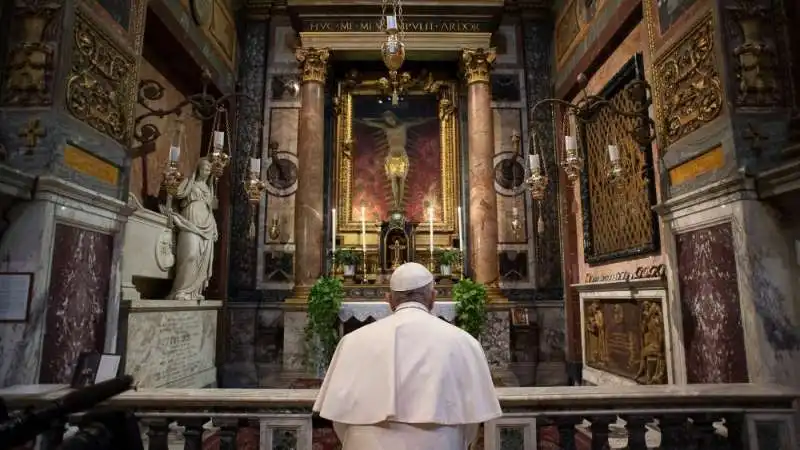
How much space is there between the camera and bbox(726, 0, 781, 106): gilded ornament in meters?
4.20

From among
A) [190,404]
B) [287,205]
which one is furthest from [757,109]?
[287,205]

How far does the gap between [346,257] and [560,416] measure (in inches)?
240

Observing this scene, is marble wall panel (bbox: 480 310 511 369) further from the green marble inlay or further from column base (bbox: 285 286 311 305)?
the green marble inlay

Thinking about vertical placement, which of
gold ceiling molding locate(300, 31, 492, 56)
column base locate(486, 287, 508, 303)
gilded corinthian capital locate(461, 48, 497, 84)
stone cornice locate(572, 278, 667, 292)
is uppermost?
gold ceiling molding locate(300, 31, 492, 56)

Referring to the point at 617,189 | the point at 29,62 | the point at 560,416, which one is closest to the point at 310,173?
the point at 29,62

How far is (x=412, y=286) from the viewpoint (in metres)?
2.29

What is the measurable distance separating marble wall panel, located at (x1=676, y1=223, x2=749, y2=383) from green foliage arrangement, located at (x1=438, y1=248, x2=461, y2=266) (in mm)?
4072

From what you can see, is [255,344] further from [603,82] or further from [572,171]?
[603,82]

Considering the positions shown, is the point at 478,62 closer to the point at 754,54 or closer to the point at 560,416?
the point at 754,54

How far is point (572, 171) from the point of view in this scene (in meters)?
5.43

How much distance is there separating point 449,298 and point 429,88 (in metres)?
4.20

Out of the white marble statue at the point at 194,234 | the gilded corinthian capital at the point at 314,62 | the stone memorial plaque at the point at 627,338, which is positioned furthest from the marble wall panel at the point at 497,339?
the gilded corinthian capital at the point at 314,62

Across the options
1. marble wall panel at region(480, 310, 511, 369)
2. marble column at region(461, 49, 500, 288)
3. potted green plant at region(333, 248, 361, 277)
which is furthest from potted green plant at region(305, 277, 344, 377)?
marble column at region(461, 49, 500, 288)

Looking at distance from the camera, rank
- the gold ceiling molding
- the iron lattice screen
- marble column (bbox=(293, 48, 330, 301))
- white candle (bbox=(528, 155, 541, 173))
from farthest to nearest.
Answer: the gold ceiling molding
marble column (bbox=(293, 48, 330, 301))
the iron lattice screen
white candle (bbox=(528, 155, 541, 173))
